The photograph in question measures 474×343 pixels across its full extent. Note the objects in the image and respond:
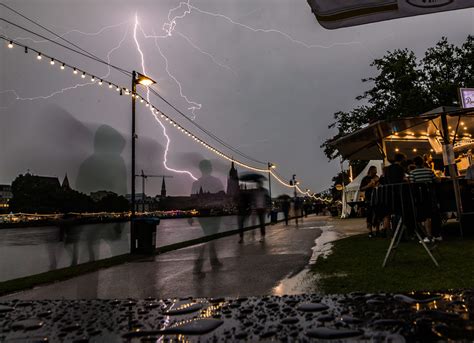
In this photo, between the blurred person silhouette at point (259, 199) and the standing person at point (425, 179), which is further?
the blurred person silhouette at point (259, 199)

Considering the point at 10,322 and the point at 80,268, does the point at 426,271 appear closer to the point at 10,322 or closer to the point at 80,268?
the point at 10,322

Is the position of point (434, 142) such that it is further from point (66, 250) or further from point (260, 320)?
point (66, 250)

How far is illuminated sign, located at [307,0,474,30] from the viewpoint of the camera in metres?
2.14

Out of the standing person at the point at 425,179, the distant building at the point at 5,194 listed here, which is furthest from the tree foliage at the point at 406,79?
the distant building at the point at 5,194

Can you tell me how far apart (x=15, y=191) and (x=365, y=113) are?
104998 millimetres

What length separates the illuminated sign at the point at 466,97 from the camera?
1315cm

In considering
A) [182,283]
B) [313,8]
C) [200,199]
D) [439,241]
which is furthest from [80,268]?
[439,241]

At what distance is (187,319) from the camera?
260 cm

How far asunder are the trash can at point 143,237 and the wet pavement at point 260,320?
664 cm

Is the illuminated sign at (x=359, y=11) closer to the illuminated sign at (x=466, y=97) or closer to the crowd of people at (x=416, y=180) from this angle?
the crowd of people at (x=416, y=180)

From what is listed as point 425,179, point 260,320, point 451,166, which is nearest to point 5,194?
point 451,166

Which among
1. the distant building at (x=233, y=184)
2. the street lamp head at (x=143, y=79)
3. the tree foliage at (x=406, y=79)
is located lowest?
the distant building at (x=233, y=184)

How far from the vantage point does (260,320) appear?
2461 millimetres

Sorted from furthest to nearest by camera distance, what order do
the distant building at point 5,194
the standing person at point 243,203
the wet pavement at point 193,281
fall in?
1. the distant building at point 5,194
2. the standing person at point 243,203
3. the wet pavement at point 193,281
